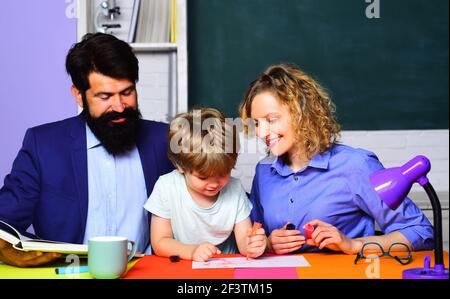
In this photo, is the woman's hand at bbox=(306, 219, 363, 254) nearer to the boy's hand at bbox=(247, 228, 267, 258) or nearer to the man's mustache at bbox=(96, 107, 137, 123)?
the boy's hand at bbox=(247, 228, 267, 258)

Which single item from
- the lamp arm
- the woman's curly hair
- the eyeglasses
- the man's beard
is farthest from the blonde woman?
the lamp arm

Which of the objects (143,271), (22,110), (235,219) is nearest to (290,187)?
(235,219)

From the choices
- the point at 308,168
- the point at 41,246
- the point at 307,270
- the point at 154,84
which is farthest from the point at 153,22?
the point at 307,270

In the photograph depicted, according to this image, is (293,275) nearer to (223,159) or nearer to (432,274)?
(432,274)

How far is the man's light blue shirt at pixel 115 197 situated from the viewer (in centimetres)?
225

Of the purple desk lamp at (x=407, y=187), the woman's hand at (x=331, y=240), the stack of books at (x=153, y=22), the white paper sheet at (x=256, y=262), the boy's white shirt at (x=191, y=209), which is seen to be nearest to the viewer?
the purple desk lamp at (x=407, y=187)

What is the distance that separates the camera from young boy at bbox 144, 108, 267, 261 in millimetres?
1932

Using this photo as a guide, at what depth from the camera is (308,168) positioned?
2.17m

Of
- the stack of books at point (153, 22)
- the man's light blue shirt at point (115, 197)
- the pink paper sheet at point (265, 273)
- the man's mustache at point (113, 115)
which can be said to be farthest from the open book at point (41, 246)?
the stack of books at point (153, 22)

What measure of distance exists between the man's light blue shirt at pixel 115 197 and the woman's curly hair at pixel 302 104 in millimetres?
460

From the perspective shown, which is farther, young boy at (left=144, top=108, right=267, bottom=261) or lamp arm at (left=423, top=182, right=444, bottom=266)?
young boy at (left=144, top=108, right=267, bottom=261)

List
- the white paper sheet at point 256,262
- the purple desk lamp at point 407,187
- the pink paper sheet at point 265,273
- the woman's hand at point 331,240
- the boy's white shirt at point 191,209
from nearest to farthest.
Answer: the purple desk lamp at point 407,187
the pink paper sheet at point 265,273
the white paper sheet at point 256,262
the woman's hand at point 331,240
the boy's white shirt at point 191,209

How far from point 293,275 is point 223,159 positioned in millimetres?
464

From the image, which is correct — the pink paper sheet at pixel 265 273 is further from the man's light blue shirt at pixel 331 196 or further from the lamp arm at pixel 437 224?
the man's light blue shirt at pixel 331 196
